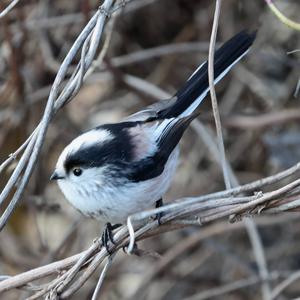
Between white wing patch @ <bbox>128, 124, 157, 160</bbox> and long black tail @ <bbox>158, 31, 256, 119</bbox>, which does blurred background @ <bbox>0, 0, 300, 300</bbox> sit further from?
white wing patch @ <bbox>128, 124, 157, 160</bbox>

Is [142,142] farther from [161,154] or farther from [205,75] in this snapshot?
[205,75]

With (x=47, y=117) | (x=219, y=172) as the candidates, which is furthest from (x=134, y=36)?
(x=47, y=117)

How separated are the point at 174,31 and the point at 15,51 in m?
1.08

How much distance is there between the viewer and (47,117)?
1.66 metres

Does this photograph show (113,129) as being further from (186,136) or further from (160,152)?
(186,136)

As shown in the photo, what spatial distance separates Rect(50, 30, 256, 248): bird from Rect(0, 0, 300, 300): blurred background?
95 cm

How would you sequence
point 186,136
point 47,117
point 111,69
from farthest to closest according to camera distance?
point 186,136
point 111,69
point 47,117

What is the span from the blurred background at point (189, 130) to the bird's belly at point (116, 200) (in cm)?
105

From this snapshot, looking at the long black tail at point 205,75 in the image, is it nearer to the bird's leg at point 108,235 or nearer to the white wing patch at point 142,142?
the white wing patch at point 142,142

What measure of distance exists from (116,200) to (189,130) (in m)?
1.70

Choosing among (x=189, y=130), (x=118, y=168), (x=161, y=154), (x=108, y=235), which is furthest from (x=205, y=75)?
(x=189, y=130)

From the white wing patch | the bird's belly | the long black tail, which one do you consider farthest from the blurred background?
the bird's belly

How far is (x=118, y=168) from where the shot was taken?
1.90 m

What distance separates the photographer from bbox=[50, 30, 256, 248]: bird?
1.86m
